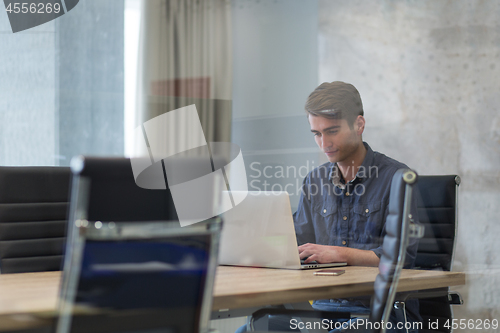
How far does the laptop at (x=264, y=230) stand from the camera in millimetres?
1567

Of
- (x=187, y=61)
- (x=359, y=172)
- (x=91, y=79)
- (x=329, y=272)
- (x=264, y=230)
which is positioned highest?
(x=187, y=61)

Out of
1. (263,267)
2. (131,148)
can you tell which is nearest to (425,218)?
(263,267)

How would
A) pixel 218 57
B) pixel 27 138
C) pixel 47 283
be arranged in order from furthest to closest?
pixel 218 57, pixel 27 138, pixel 47 283

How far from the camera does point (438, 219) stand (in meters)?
1.98

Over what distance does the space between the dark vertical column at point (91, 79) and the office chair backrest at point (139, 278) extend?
2.33 meters

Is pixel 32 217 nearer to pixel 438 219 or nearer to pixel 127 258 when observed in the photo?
pixel 127 258

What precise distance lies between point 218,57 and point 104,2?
935 mm

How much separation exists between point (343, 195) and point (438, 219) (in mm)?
399

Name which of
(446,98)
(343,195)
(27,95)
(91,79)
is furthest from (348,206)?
(27,95)

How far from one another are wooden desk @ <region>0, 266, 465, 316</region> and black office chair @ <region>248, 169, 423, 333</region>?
0.08 metres

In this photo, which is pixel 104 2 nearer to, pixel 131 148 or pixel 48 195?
pixel 131 148

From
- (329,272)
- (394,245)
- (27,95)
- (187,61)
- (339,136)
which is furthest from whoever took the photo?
(187,61)

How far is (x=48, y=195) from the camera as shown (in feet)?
6.31

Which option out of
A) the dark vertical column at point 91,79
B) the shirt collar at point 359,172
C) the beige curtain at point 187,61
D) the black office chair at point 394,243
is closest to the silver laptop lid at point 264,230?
the black office chair at point 394,243
